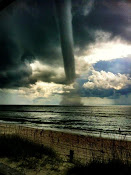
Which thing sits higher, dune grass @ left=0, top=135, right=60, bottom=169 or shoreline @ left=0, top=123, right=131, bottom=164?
dune grass @ left=0, top=135, right=60, bottom=169

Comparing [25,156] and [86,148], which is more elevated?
[25,156]

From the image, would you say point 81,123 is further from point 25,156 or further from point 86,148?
point 25,156

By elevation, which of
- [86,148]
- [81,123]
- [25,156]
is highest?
[25,156]

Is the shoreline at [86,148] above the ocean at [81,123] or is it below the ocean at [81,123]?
above

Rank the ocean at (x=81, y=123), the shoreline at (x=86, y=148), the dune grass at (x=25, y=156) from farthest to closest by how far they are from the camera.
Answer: the ocean at (x=81, y=123), the shoreline at (x=86, y=148), the dune grass at (x=25, y=156)

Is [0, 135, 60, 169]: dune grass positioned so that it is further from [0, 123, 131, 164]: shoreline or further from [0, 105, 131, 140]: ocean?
[0, 105, 131, 140]: ocean

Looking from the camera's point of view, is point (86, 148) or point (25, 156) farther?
point (86, 148)

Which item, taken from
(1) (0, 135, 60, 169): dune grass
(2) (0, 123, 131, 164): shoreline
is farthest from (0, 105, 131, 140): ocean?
(1) (0, 135, 60, 169): dune grass

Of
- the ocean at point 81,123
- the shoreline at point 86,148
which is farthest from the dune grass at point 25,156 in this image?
the ocean at point 81,123

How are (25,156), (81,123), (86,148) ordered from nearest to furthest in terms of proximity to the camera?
(25,156) → (86,148) → (81,123)

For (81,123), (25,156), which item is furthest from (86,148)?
(81,123)

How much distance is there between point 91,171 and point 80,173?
31 cm

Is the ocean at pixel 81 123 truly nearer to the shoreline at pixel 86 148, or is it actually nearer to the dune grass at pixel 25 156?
the shoreline at pixel 86 148

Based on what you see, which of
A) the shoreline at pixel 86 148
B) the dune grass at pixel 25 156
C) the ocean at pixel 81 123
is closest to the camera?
the dune grass at pixel 25 156
